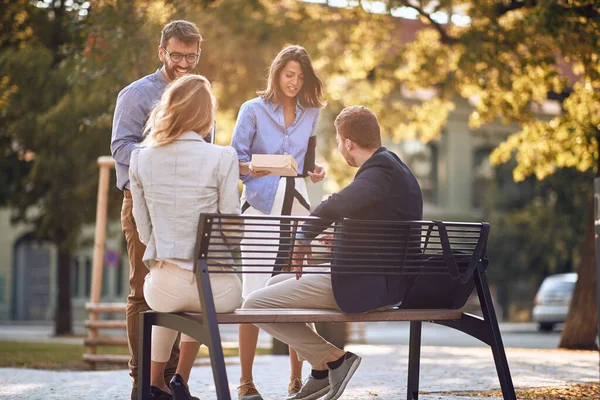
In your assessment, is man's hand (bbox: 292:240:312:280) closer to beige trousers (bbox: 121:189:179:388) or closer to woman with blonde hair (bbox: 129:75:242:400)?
woman with blonde hair (bbox: 129:75:242:400)

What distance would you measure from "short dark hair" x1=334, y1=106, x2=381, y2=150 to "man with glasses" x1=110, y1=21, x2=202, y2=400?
1.01m

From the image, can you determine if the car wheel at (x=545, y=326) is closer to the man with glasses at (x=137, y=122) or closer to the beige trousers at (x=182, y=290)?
the man with glasses at (x=137, y=122)

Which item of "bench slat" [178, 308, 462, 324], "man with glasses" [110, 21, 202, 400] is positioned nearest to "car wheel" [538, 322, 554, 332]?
"man with glasses" [110, 21, 202, 400]

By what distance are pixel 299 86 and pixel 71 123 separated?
1318 cm

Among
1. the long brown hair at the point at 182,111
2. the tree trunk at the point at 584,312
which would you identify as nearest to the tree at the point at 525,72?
the tree trunk at the point at 584,312

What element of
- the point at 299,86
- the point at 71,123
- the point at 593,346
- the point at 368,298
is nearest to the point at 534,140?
the point at 593,346

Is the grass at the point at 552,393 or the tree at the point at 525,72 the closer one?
the grass at the point at 552,393

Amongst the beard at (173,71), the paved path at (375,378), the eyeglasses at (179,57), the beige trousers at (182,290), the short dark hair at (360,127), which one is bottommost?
the paved path at (375,378)

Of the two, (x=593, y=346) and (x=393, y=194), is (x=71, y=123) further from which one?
(x=393, y=194)

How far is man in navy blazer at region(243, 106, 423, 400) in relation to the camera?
5125 mm

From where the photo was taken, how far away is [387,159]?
526 cm

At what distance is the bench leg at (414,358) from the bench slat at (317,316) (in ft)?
1.64

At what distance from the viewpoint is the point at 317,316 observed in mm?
4973

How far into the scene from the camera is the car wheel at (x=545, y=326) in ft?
91.6
